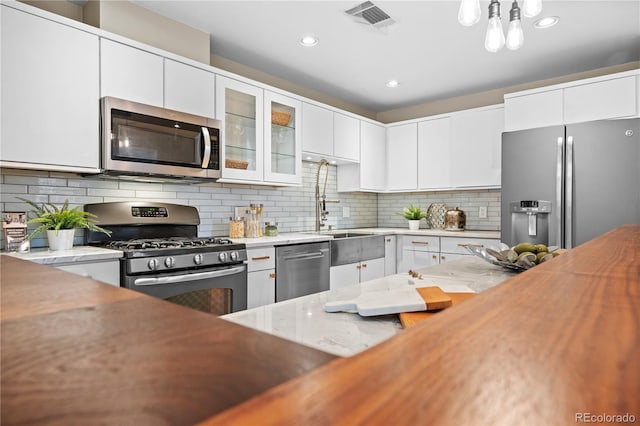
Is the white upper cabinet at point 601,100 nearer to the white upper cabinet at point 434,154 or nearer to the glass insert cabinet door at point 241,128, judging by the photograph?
the white upper cabinet at point 434,154

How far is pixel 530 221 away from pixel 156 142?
2972mm

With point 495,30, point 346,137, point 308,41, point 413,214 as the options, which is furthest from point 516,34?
point 413,214

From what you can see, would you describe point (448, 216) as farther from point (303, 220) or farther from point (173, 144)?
point (173, 144)

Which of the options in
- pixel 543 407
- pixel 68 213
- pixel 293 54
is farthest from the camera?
pixel 293 54

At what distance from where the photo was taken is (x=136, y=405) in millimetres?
224

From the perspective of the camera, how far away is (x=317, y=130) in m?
3.81

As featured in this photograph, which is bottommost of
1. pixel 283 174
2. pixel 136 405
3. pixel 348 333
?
pixel 348 333

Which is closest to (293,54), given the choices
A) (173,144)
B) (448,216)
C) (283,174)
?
(283,174)

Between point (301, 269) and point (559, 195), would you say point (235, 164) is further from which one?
point (559, 195)

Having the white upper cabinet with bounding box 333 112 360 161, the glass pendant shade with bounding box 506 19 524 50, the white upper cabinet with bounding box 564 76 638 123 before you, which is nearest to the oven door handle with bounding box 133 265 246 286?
the white upper cabinet with bounding box 333 112 360 161

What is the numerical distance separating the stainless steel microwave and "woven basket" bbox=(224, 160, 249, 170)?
6.0 inches

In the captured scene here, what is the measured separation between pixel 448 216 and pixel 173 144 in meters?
3.02

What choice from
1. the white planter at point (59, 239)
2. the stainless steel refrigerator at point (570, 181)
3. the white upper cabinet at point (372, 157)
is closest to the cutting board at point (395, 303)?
the white planter at point (59, 239)
